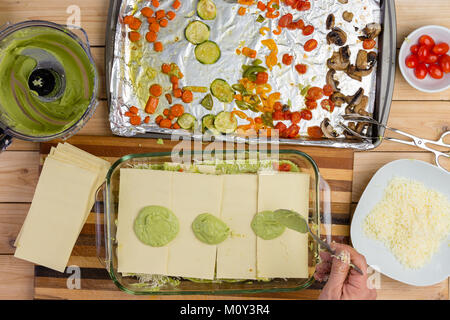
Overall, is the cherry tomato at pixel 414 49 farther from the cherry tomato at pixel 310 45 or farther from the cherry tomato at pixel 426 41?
the cherry tomato at pixel 310 45

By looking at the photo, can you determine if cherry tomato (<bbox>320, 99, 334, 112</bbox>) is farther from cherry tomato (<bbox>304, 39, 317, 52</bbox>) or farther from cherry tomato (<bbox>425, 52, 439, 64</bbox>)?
cherry tomato (<bbox>425, 52, 439, 64</bbox>)

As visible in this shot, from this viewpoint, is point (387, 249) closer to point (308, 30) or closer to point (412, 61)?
point (412, 61)

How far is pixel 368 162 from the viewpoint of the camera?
8.16ft

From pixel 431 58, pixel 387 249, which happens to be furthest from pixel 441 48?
pixel 387 249

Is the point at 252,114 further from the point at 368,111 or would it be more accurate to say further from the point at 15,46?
the point at 15,46

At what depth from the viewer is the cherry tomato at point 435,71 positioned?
7.79ft

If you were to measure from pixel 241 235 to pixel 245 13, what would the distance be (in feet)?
4.44

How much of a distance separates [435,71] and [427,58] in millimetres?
92

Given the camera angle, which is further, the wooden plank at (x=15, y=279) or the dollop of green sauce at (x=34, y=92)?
the wooden plank at (x=15, y=279)

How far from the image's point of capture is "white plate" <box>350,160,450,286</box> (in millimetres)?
2404

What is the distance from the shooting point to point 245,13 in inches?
97.8

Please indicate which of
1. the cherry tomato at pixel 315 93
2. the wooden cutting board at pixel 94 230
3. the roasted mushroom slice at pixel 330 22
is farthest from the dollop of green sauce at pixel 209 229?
the roasted mushroom slice at pixel 330 22

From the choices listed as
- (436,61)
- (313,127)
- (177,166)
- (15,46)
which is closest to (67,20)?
(15,46)

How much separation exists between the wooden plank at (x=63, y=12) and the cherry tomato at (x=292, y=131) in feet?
4.18
